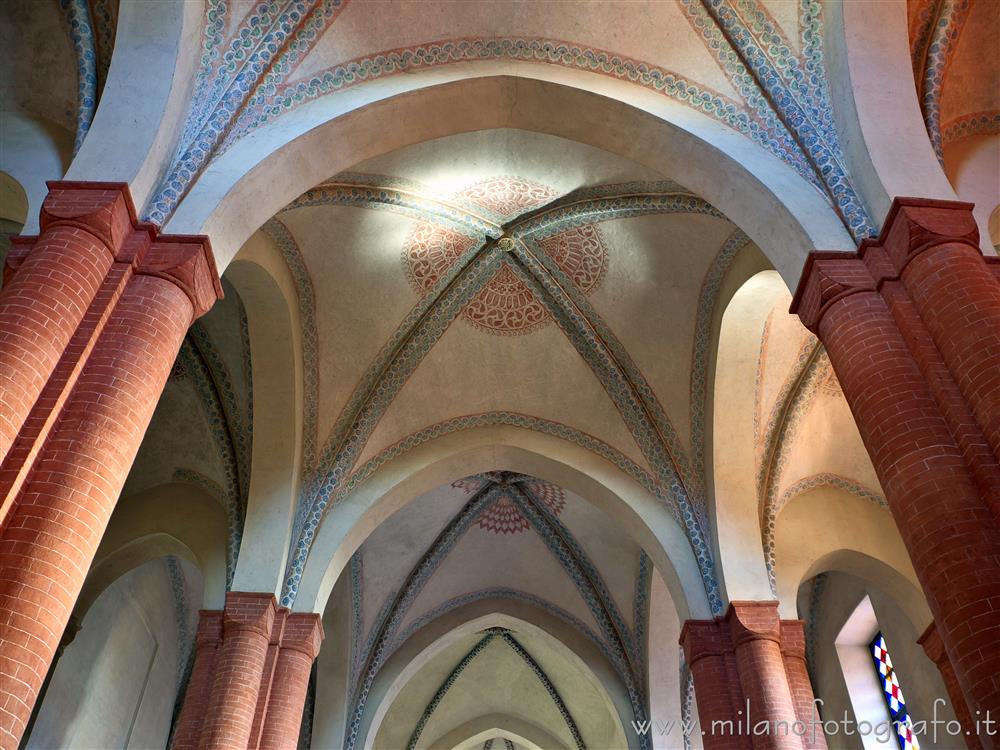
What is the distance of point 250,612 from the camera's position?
7.69m

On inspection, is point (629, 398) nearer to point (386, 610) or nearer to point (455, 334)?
point (455, 334)

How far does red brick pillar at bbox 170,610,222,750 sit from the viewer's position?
7.02 m

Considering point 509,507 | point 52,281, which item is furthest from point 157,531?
point 52,281

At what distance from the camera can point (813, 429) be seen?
29.6ft

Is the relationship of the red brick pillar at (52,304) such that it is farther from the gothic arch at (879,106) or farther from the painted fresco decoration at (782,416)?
the painted fresco decoration at (782,416)

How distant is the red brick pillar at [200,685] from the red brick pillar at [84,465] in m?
3.71

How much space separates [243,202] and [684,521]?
17.2 ft

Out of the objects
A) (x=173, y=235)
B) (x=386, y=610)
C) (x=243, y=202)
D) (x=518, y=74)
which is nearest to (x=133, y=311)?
(x=173, y=235)

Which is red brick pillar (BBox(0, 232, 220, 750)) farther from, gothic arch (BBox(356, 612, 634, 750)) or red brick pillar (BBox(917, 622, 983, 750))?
gothic arch (BBox(356, 612, 634, 750))

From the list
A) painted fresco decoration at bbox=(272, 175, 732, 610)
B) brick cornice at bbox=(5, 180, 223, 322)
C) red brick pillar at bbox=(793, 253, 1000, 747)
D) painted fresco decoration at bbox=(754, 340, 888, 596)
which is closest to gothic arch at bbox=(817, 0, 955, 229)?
red brick pillar at bbox=(793, 253, 1000, 747)

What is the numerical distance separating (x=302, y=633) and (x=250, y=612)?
498 mm

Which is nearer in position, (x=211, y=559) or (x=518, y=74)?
(x=518, y=74)

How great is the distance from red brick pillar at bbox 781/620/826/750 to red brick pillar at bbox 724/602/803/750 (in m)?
0.11

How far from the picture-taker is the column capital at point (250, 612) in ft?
24.9
